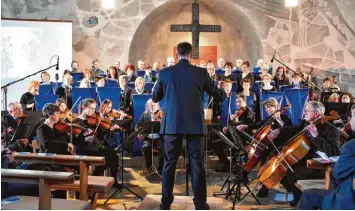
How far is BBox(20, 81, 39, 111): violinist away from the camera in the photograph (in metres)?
6.91

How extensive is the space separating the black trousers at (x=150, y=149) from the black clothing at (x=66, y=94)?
2.08 meters

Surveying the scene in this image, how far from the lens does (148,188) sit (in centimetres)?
544

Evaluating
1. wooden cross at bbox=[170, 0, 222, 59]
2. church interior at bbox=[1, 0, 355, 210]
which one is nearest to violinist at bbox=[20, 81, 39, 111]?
church interior at bbox=[1, 0, 355, 210]

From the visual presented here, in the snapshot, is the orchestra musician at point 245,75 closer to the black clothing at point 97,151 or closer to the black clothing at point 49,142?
the black clothing at point 97,151

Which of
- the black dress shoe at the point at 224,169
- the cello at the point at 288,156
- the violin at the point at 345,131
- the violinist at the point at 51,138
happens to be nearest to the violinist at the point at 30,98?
the violinist at the point at 51,138

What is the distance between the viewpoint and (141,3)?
11086mm

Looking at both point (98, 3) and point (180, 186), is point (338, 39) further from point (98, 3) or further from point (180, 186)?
point (180, 186)

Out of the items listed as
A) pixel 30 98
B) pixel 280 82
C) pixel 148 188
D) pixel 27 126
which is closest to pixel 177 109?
pixel 148 188

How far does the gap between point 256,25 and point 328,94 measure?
4396mm

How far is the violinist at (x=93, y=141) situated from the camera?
5430mm

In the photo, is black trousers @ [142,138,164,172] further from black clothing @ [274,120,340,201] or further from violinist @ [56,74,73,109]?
violinist @ [56,74,73,109]

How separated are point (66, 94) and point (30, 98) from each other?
2.12 ft

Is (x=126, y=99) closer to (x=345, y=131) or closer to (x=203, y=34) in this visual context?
(x=345, y=131)

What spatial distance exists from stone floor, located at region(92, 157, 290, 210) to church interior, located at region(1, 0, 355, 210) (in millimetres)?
21
